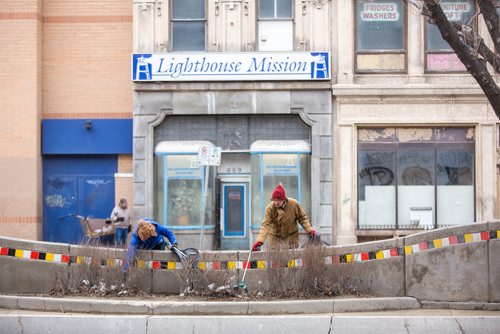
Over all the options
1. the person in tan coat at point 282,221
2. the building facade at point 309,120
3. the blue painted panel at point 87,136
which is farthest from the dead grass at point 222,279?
the blue painted panel at point 87,136

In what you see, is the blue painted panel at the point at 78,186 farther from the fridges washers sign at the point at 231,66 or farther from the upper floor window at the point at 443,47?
the upper floor window at the point at 443,47

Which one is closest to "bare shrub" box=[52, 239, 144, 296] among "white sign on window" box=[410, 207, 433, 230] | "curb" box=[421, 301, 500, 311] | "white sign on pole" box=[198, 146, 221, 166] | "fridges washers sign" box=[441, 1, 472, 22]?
"curb" box=[421, 301, 500, 311]

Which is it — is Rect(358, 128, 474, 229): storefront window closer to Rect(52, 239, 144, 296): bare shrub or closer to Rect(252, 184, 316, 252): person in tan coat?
Rect(252, 184, 316, 252): person in tan coat

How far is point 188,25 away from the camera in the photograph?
20.6 metres

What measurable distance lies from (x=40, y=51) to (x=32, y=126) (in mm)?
2014

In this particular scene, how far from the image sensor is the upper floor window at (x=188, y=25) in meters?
20.5

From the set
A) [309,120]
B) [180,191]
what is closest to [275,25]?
[309,120]

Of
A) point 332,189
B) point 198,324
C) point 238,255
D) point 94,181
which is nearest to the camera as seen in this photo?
point 198,324

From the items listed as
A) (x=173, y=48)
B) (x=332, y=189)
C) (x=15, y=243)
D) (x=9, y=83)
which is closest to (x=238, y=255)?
(x=15, y=243)

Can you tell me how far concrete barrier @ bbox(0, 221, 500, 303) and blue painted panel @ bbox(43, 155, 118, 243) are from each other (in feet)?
31.1

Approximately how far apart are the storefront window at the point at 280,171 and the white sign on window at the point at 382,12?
3.68m

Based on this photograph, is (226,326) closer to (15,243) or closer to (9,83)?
(15,243)

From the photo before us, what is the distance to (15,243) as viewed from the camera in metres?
11.8

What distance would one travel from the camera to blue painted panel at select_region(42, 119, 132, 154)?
21.0m
